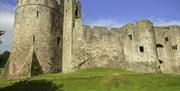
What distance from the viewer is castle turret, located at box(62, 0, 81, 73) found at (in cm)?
4372

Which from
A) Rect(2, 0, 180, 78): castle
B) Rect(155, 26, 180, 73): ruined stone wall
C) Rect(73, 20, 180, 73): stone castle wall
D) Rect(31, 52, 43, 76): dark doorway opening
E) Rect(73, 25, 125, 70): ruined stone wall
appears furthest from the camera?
Rect(155, 26, 180, 73): ruined stone wall

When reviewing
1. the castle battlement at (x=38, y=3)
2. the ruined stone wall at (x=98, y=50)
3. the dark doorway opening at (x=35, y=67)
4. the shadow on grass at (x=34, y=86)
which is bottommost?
the shadow on grass at (x=34, y=86)

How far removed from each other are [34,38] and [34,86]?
11.8 m

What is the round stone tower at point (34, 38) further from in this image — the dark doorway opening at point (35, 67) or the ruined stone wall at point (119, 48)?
the ruined stone wall at point (119, 48)

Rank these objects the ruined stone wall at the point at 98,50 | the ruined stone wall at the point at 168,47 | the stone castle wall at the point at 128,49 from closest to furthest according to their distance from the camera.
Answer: the ruined stone wall at the point at 98,50, the stone castle wall at the point at 128,49, the ruined stone wall at the point at 168,47

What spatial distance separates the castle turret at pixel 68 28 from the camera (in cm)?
4372

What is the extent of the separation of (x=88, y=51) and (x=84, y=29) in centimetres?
317

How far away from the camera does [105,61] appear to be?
4434 cm

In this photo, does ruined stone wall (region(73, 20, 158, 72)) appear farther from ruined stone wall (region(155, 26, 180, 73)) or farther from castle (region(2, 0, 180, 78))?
ruined stone wall (region(155, 26, 180, 73))

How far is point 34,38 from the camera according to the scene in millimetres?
42500

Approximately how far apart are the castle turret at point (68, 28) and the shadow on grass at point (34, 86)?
10513 mm

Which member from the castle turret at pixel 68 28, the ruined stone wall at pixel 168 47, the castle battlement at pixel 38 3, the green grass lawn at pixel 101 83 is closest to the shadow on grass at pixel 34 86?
the green grass lawn at pixel 101 83

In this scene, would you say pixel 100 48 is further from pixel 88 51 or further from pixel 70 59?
pixel 70 59

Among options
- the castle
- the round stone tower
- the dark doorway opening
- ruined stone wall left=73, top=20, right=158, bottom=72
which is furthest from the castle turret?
the dark doorway opening
